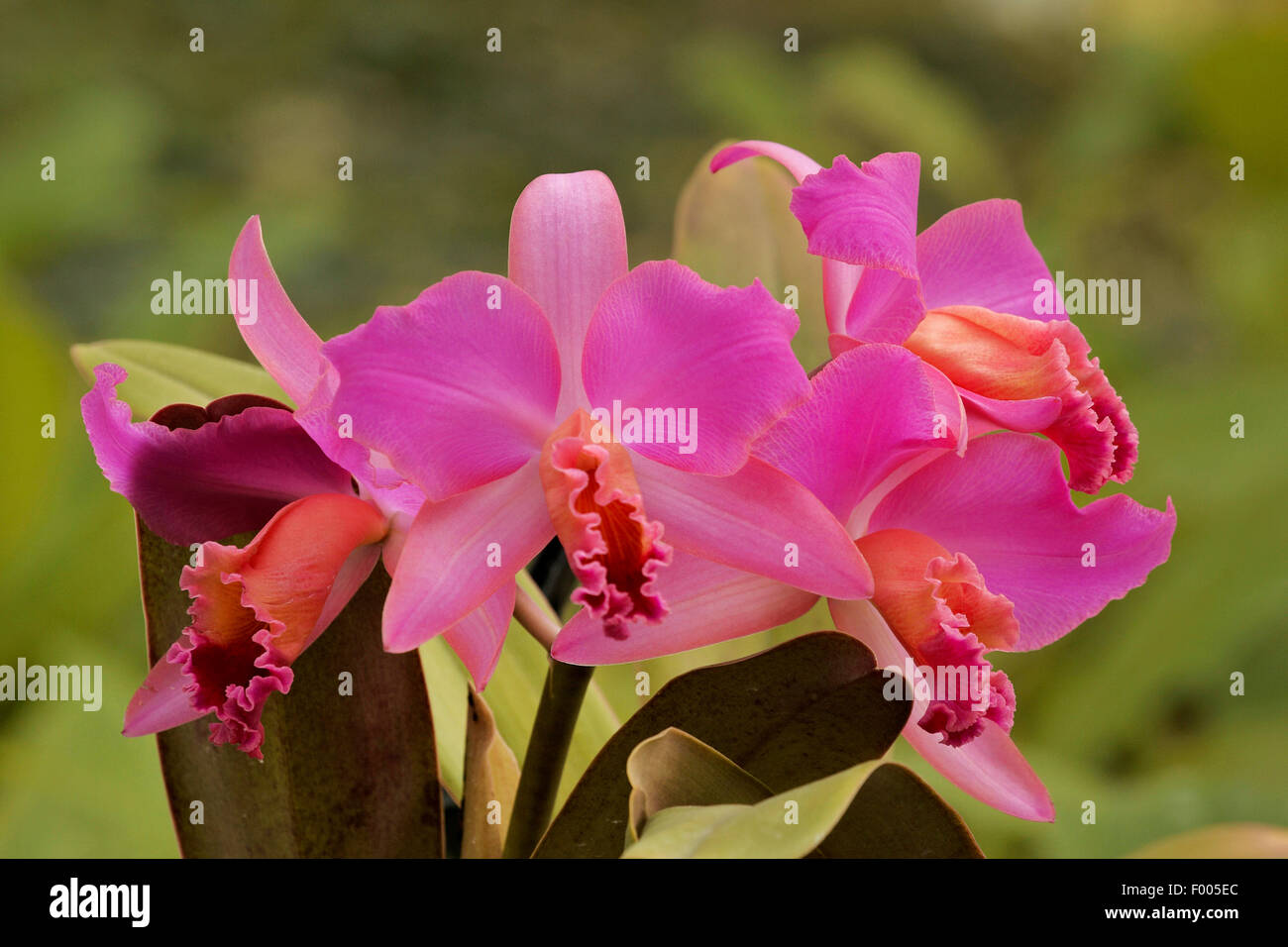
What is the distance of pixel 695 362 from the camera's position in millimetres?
425

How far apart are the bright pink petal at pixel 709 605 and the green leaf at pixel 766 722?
0.01m

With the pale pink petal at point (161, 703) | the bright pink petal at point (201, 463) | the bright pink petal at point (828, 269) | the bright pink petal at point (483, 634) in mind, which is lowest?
the pale pink petal at point (161, 703)

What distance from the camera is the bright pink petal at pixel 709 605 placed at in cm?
46

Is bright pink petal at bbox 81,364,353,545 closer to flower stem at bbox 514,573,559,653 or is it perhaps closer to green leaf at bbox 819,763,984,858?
flower stem at bbox 514,573,559,653

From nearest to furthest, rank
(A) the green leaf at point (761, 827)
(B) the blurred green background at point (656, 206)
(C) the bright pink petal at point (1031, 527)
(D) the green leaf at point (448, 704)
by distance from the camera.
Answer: (A) the green leaf at point (761, 827), (C) the bright pink petal at point (1031, 527), (D) the green leaf at point (448, 704), (B) the blurred green background at point (656, 206)

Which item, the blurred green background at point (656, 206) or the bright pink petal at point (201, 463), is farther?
the blurred green background at point (656, 206)

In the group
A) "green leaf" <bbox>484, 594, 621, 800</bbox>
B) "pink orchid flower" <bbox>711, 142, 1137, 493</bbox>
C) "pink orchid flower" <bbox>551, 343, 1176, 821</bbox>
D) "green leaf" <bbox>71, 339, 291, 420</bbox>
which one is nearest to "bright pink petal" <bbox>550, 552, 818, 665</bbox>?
"pink orchid flower" <bbox>551, 343, 1176, 821</bbox>

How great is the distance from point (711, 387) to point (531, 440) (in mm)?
75

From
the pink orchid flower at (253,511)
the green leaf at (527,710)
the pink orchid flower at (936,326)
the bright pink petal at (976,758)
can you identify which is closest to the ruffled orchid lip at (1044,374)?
the pink orchid flower at (936,326)

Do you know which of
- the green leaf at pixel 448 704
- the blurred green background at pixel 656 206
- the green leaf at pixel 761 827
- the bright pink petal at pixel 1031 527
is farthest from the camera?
the blurred green background at pixel 656 206

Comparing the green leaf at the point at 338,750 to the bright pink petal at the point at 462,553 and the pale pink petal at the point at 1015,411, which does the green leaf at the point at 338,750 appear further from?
the pale pink petal at the point at 1015,411

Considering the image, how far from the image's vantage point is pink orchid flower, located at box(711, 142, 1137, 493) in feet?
1.42

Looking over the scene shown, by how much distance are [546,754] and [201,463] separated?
182 mm

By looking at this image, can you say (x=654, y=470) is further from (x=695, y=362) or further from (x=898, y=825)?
(x=898, y=825)
